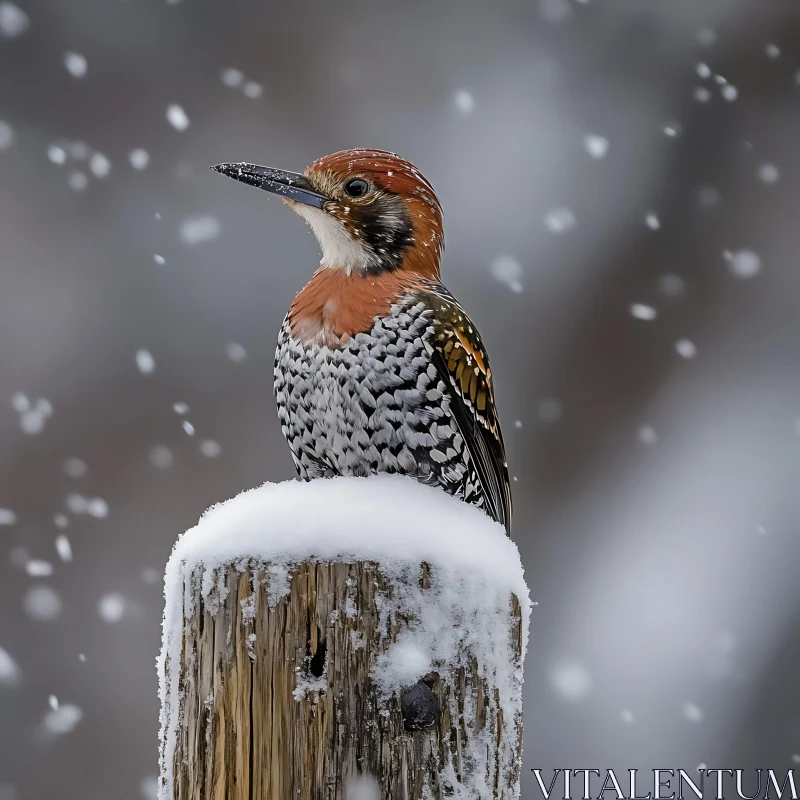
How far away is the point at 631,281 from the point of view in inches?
258

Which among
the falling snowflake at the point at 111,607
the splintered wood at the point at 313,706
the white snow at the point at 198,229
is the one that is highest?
the white snow at the point at 198,229

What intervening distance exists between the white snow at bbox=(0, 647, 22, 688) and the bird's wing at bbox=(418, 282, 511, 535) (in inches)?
164

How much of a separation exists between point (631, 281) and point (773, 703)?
281 cm

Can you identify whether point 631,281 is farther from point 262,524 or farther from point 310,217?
point 262,524

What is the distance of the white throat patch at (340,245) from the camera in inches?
108

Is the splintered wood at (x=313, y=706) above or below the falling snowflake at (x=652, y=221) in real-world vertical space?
below

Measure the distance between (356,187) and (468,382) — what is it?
0.63 m

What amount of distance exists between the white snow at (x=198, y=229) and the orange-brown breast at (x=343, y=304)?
392 centimetres

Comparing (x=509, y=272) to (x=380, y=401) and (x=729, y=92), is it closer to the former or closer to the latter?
(x=729, y=92)

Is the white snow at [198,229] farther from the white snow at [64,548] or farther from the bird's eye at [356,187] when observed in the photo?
the bird's eye at [356,187]

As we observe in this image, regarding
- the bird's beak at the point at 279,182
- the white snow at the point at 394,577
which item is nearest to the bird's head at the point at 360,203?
the bird's beak at the point at 279,182

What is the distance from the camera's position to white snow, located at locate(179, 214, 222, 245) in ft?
21.3

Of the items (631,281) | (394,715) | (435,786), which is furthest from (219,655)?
(631,281)

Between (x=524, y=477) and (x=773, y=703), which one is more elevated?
(x=524, y=477)
